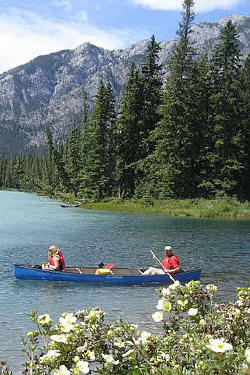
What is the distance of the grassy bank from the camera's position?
5156 cm

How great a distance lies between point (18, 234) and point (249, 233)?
18.9 metres

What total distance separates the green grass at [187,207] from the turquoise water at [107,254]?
3702 millimetres

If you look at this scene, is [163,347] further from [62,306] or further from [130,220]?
[130,220]

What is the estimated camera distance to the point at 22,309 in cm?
1573

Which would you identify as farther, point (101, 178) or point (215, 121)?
point (101, 178)

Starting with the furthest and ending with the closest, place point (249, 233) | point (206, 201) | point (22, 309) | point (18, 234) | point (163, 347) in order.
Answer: point (206, 201), point (249, 233), point (18, 234), point (22, 309), point (163, 347)

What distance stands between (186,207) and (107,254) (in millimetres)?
28684

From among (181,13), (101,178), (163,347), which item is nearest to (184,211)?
(101,178)

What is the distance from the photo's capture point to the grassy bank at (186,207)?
51562mm

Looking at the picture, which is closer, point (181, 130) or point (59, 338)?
point (59, 338)

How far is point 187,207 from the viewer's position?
55000 mm

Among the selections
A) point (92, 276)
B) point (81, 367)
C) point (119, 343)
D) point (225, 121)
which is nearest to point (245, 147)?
point (225, 121)

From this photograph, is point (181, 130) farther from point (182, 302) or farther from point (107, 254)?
point (182, 302)

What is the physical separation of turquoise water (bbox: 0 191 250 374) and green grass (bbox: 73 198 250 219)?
3.70 m
